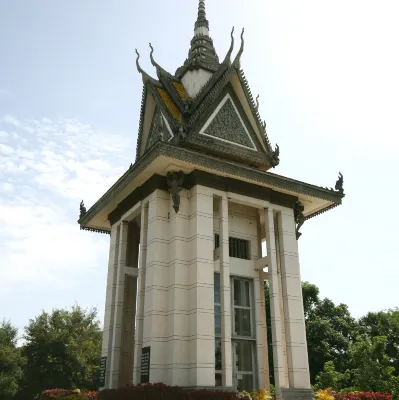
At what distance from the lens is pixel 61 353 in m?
38.4

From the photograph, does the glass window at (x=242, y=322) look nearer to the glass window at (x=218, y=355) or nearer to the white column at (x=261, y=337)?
the white column at (x=261, y=337)

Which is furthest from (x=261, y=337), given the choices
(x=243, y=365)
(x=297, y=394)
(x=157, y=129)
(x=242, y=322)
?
(x=157, y=129)

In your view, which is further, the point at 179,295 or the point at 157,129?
the point at 157,129

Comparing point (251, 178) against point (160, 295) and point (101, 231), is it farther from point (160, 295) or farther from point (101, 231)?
point (101, 231)

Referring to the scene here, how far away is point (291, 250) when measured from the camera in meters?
16.1

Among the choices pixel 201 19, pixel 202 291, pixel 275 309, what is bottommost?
pixel 275 309

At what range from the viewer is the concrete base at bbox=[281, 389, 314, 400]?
13461 millimetres

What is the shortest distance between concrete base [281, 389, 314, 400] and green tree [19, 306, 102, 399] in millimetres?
28257

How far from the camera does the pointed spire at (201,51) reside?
1952cm

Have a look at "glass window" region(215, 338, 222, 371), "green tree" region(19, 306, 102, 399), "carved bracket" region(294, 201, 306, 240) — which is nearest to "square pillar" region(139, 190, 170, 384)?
"glass window" region(215, 338, 222, 371)

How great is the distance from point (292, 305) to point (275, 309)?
3.24 feet

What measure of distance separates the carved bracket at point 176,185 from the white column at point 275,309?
3391mm

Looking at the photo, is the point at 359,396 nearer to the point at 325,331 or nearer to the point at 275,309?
the point at 275,309

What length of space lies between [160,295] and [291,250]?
16.7 ft
